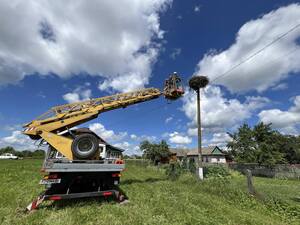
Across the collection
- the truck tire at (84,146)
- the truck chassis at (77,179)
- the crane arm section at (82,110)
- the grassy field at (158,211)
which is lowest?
the grassy field at (158,211)

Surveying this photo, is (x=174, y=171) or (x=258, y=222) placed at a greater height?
(x=174, y=171)

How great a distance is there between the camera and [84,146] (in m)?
8.38

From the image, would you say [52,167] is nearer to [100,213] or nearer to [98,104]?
[100,213]

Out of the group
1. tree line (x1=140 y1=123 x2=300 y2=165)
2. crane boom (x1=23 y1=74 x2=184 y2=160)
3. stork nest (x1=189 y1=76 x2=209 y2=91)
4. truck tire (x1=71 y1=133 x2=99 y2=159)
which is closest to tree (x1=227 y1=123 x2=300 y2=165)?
tree line (x1=140 y1=123 x2=300 y2=165)

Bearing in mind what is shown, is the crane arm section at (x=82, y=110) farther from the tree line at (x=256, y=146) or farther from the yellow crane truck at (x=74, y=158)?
the tree line at (x=256, y=146)

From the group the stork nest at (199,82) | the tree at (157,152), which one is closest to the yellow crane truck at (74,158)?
the stork nest at (199,82)

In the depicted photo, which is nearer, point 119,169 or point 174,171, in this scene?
point 119,169

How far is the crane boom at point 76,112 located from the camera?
866 centimetres

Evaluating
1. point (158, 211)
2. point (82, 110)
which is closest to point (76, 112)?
point (82, 110)

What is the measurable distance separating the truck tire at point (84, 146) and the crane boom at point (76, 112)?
254mm

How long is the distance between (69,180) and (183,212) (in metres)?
3.90

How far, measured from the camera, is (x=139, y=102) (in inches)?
504

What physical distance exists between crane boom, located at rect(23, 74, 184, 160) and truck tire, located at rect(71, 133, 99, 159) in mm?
254

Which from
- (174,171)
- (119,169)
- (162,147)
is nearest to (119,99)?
(119,169)
